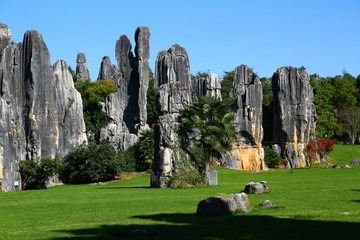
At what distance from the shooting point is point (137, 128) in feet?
260

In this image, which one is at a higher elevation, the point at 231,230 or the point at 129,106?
the point at 129,106

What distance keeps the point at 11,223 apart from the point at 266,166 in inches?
2242

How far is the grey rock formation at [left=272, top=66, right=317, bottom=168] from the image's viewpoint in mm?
78438

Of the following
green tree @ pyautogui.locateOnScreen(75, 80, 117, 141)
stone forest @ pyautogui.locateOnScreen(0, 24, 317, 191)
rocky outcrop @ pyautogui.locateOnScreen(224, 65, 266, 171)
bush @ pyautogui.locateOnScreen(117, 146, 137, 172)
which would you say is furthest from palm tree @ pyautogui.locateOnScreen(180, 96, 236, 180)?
green tree @ pyautogui.locateOnScreen(75, 80, 117, 141)

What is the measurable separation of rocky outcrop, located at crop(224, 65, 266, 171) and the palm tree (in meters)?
31.8

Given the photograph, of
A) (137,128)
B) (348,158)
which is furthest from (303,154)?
(137,128)

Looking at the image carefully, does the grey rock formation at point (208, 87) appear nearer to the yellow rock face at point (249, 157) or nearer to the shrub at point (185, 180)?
the yellow rock face at point (249, 157)

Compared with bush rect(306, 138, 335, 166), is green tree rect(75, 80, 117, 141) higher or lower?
higher

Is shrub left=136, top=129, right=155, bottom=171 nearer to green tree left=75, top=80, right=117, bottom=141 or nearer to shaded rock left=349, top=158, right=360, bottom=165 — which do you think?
green tree left=75, top=80, right=117, bottom=141

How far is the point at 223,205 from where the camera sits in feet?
63.6

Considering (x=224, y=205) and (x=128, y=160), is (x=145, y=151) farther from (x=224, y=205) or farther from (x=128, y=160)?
(x=224, y=205)

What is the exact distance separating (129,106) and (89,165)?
2498 cm

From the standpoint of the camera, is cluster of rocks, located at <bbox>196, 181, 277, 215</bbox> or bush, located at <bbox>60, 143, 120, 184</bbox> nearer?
cluster of rocks, located at <bbox>196, 181, 277, 215</bbox>

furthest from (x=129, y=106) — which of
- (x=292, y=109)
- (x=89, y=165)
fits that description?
(x=89, y=165)
